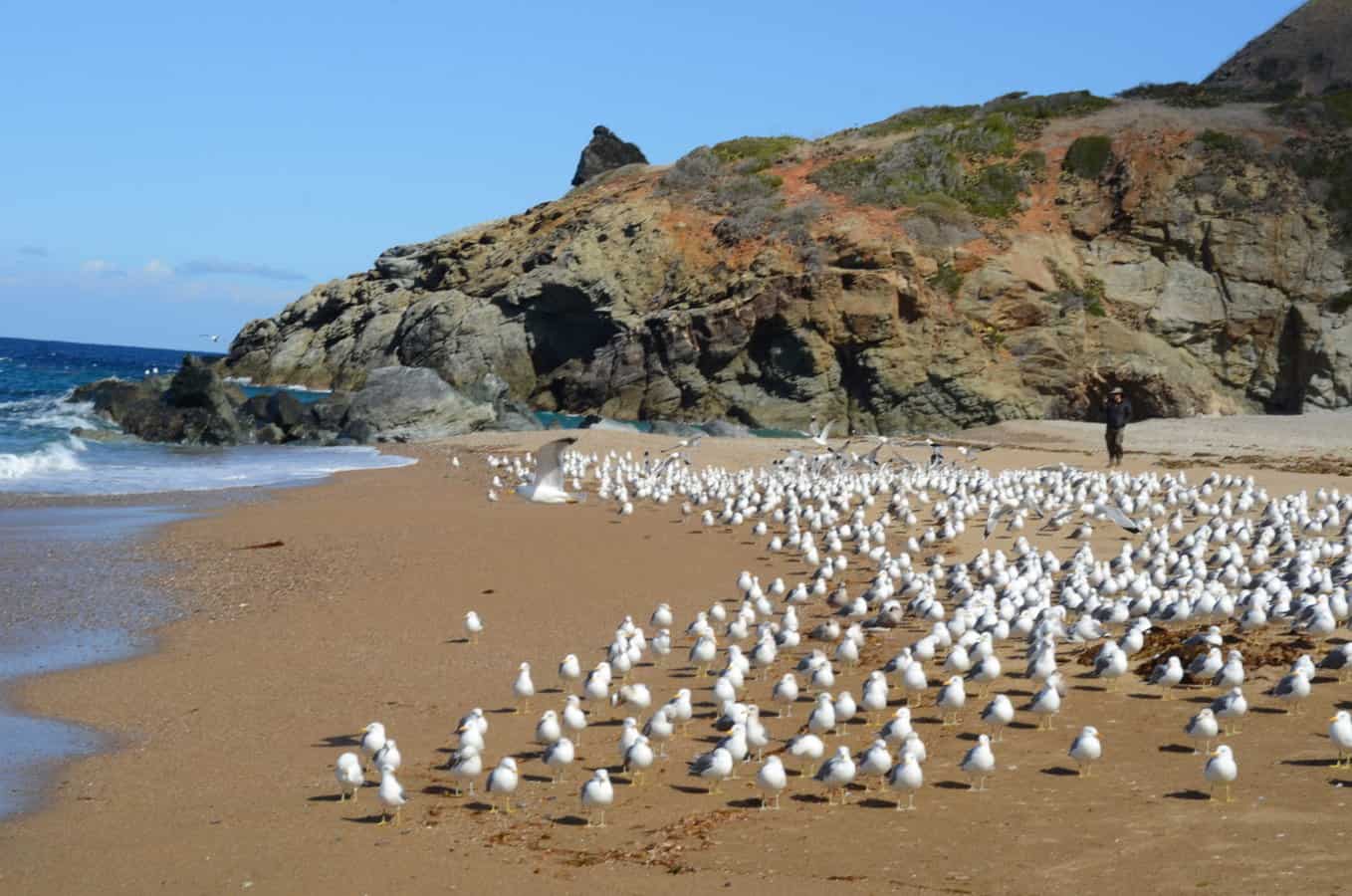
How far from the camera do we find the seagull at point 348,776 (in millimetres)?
9805

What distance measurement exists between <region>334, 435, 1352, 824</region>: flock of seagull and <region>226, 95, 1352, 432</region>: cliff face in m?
27.7

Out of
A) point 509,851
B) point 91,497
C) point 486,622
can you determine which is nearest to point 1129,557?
point 486,622

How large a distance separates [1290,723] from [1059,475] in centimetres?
1655

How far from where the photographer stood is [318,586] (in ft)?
60.4

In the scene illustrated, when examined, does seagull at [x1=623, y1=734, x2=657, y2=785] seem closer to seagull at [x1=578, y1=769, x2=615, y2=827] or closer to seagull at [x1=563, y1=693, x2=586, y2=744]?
seagull at [x1=578, y1=769, x2=615, y2=827]

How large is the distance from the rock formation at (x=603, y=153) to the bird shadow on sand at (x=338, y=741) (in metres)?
73.9

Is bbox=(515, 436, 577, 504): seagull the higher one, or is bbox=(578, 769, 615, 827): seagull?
bbox=(515, 436, 577, 504): seagull

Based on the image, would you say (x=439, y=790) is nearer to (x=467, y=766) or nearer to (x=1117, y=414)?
(x=467, y=766)

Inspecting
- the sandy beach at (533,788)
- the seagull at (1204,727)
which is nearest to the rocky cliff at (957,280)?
the sandy beach at (533,788)

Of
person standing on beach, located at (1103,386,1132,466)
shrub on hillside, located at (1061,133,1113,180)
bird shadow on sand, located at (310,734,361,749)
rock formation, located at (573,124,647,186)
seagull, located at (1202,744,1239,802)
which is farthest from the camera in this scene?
rock formation, located at (573,124,647,186)

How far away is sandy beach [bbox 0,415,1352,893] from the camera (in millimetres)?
8195

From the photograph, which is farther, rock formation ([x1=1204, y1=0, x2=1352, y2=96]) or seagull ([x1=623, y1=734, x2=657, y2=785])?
rock formation ([x1=1204, y1=0, x2=1352, y2=96])

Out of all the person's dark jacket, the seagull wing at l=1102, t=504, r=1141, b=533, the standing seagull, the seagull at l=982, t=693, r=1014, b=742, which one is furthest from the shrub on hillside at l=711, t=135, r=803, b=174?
the seagull at l=982, t=693, r=1014, b=742

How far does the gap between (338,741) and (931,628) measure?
20.2 feet
